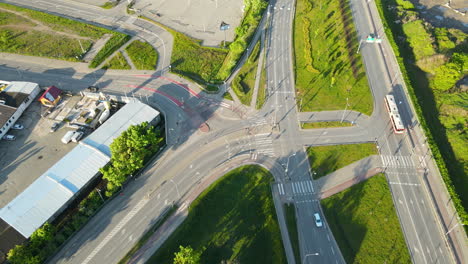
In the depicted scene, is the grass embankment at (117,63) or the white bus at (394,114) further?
the grass embankment at (117,63)

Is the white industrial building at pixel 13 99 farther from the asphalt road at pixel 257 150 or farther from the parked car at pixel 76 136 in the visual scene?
the parked car at pixel 76 136

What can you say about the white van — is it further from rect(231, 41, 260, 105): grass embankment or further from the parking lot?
rect(231, 41, 260, 105): grass embankment

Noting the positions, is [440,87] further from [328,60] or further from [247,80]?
[247,80]

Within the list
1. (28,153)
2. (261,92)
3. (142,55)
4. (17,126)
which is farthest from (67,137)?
(261,92)

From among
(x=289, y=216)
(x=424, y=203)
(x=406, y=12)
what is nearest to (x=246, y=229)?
(x=289, y=216)

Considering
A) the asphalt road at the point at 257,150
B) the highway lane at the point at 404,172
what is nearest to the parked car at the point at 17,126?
the asphalt road at the point at 257,150

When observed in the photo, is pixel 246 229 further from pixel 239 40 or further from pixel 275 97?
pixel 239 40

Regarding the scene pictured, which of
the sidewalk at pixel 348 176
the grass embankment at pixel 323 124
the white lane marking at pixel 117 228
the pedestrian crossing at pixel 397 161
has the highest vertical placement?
the grass embankment at pixel 323 124
